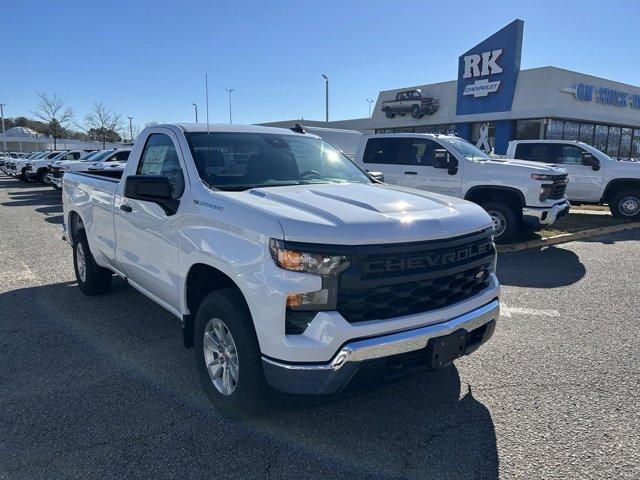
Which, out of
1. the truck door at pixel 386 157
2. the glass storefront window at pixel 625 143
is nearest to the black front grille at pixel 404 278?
the truck door at pixel 386 157

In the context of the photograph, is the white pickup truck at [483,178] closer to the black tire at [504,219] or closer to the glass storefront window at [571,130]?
the black tire at [504,219]

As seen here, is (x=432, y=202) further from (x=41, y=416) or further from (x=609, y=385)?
(x=41, y=416)

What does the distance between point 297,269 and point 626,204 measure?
473 inches

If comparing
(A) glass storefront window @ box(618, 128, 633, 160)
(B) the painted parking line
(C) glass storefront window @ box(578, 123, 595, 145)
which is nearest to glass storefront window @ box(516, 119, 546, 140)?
(C) glass storefront window @ box(578, 123, 595, 145)

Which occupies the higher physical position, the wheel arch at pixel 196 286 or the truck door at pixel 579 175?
the truck door at pixel 579 175

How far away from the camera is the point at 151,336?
448cm

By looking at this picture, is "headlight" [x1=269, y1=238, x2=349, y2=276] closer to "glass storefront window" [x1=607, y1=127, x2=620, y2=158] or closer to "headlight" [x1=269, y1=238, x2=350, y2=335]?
"headlight" [x1=269, y1=238, x2=350, y2=335]

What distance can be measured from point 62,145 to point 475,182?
73556 millimetres

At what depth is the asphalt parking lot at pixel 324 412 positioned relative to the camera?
8.80 feet

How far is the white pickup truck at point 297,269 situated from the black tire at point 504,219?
17.6 ft

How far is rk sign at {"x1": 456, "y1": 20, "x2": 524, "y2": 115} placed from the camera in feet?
76.6

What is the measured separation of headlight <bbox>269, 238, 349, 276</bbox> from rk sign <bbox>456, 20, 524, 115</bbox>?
23871mm

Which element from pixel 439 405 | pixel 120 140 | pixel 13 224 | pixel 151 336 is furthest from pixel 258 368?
pixel 120 140

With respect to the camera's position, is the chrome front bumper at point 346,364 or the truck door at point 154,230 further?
the truck door at point 154,230
